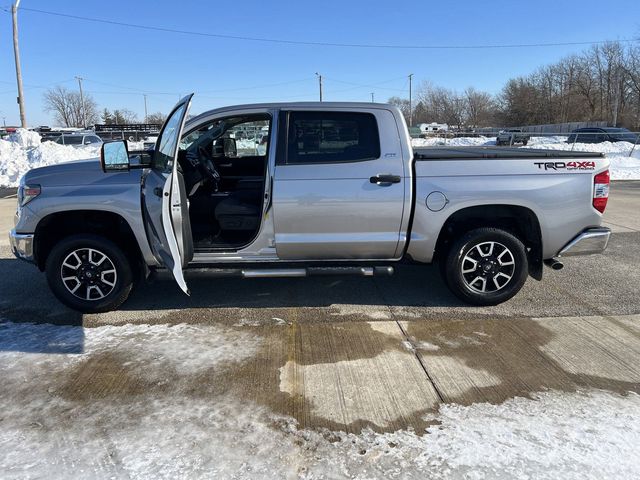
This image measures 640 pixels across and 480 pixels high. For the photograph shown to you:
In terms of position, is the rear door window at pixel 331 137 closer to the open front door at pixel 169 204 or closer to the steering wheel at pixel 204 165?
the open front door at pixel 169 204

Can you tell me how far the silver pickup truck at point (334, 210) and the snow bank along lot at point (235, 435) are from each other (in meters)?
1.15

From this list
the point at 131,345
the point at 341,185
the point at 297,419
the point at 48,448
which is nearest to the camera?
the point at 48,448

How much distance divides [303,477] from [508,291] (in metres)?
2.99

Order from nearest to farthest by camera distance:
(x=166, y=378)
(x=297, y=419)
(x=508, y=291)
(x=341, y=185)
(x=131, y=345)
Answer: (x=297, y=419)
(x=166, y=378)
(x=131, y=345)
(x=341, y=185)
(x=508, y=291)

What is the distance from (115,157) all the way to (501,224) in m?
3.64

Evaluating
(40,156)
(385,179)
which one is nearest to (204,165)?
(385,179)

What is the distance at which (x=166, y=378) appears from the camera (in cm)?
341

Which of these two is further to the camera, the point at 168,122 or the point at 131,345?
the point at 168,122

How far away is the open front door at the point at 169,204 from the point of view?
152 inches

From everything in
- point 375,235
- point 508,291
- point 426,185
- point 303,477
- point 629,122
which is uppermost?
point 629,122

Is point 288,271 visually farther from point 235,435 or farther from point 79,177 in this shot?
point 79,177

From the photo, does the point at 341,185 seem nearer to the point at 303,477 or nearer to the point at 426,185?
the point at 426,185

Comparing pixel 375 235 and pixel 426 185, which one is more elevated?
pixel 426 185

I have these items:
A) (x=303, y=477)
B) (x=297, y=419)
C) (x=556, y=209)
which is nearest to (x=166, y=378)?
(x=297, y=419)
